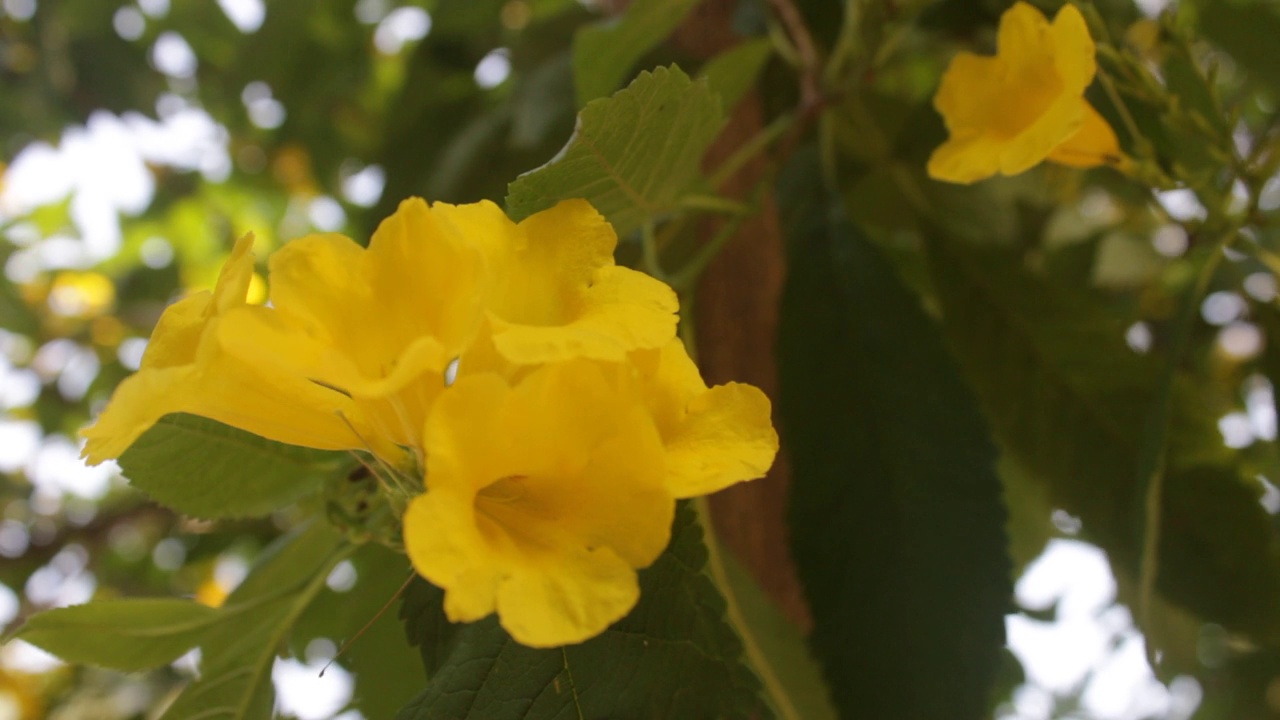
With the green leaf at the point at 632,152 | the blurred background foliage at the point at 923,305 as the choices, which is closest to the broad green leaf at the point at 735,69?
the blurred background foliage at the point at 923,305

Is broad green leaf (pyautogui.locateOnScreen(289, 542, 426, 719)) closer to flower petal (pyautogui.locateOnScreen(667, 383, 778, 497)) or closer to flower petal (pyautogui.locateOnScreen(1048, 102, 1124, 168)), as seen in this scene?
flower petal (pyautogui.locateOnScreen(667, 383, 778, 497))

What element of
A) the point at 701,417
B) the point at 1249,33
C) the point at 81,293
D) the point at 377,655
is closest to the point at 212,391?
the point at 701,417

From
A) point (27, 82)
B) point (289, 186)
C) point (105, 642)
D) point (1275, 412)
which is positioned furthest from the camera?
point (289, 186)

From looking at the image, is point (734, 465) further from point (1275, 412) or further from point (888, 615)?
point (1275, 412)

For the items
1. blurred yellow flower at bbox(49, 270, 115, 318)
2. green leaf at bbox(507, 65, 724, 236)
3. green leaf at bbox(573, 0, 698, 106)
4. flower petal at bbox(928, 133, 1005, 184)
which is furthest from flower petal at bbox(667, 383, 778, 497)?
blurred yellow flower at bbox(49, 270, 115, 318)

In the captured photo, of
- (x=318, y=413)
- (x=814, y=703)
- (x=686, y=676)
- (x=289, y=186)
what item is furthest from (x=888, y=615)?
(x=289, y=186)

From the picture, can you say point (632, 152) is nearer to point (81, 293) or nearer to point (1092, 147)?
point (1092, 147)
